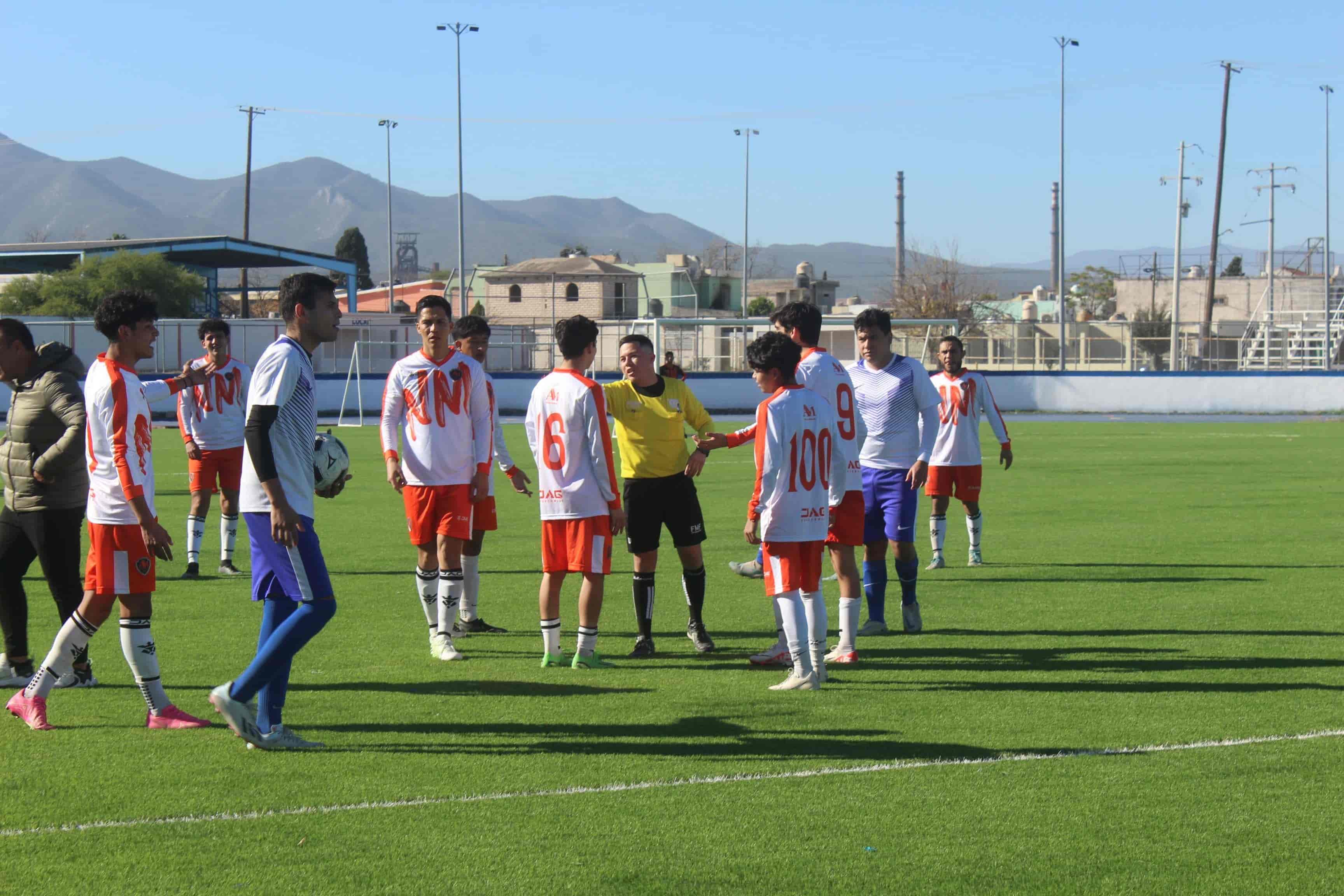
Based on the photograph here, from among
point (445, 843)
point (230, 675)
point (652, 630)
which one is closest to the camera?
point (445, 843)

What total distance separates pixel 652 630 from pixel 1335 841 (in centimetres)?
483

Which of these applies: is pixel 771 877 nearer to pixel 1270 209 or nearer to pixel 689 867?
pixel 689 867

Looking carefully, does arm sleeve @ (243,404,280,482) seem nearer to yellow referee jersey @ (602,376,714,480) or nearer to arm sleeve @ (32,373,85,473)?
arm sleeve @ (32,373,85,473)

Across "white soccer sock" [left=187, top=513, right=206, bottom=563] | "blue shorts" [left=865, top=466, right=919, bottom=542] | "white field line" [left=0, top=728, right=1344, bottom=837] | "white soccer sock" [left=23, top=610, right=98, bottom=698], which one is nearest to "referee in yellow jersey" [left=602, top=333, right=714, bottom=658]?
"blue shorts" [left=865, top=466, right=919, bottom=542]

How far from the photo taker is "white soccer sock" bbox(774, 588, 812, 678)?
6.87 metres

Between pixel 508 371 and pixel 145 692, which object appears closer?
pixel 145 692

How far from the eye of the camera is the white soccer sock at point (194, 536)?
11.3m

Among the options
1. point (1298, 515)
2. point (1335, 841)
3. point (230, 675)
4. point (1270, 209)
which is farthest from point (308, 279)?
point (1270, 209)

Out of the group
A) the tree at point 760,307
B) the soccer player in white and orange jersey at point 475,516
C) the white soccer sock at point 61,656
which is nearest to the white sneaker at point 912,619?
the soccer player in white and orange jersey at point 475,516

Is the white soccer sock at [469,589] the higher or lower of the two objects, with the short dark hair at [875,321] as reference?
lower

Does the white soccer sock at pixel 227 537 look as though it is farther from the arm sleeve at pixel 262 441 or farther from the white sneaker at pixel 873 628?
the arm sleeve at pixel 262 441

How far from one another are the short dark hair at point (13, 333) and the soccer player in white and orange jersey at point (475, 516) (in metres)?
2.60

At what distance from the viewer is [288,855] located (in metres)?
4.56

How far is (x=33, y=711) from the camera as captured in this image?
6133 mm
